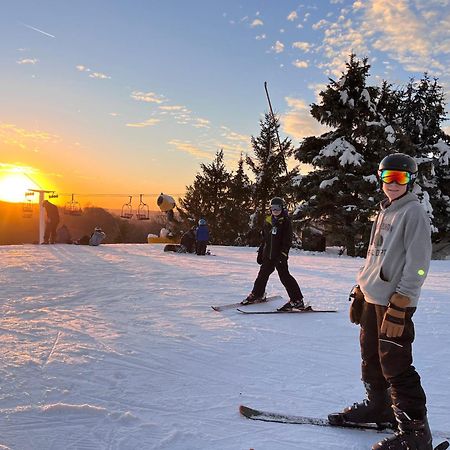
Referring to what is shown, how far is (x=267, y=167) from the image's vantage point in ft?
110

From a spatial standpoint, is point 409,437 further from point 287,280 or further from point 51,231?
point 51,231

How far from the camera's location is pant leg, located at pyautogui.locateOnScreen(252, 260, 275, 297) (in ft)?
23.3

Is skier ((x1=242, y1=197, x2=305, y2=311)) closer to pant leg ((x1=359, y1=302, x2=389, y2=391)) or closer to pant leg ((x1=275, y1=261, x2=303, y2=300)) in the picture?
pant leg ((x1=275, y1=261, x2=303, y2=300))

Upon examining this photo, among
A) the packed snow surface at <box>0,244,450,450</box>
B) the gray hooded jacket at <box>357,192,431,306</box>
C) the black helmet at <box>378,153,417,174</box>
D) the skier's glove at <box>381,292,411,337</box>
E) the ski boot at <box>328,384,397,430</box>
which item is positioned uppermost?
the black helmet at <box>378,153,417,174</box>

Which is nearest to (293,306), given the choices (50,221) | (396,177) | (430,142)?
(396,177)

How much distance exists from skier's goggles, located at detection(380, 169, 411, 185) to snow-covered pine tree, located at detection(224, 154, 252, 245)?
106 feet

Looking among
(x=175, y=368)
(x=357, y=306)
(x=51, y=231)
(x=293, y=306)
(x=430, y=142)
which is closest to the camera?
(x=357, y=306)

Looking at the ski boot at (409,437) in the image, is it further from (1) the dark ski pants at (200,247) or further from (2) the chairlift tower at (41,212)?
(2) the chairlift tower at (41,212)

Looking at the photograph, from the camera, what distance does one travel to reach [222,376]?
3.99 m

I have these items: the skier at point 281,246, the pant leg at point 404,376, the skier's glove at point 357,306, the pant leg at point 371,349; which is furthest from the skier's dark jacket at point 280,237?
the pant leg at point 404,376

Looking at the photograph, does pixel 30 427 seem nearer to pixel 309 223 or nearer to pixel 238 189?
pixel 309 223

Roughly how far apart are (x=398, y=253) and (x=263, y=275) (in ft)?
15.4

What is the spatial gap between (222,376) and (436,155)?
81.3 ft

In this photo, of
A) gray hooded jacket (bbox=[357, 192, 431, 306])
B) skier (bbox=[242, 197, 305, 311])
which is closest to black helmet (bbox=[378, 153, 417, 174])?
gray hooded jacket (bbox=[357, 192, 431, 306])
